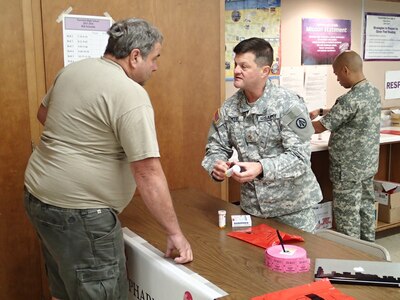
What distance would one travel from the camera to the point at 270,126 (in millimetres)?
2006

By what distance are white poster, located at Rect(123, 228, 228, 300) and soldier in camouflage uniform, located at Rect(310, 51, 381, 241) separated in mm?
1983

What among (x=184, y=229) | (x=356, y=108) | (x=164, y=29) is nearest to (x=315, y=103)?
(x=356, y=108)

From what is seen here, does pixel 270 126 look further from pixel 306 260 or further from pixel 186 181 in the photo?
pixel 186 181

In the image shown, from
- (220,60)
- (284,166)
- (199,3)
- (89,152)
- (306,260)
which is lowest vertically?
(306,260)

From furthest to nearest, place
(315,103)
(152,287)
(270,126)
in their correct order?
(315,103), (270,126), (152,287)

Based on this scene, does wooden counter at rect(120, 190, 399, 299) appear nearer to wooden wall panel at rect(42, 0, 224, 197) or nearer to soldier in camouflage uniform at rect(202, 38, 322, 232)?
soldier in camouflage uniform at rect(202, 38, 322, 232)

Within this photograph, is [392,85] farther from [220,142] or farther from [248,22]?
[220,142]

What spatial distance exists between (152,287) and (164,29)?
1448mm

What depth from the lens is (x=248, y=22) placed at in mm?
3537

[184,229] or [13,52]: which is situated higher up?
[13,52]

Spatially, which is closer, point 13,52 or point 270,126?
point 270,126

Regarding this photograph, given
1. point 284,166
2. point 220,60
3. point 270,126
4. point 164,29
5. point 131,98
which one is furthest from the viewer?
point 220,60

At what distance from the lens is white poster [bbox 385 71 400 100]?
15.2 feet

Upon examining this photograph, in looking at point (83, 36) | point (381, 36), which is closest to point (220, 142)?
point (83, 36)
